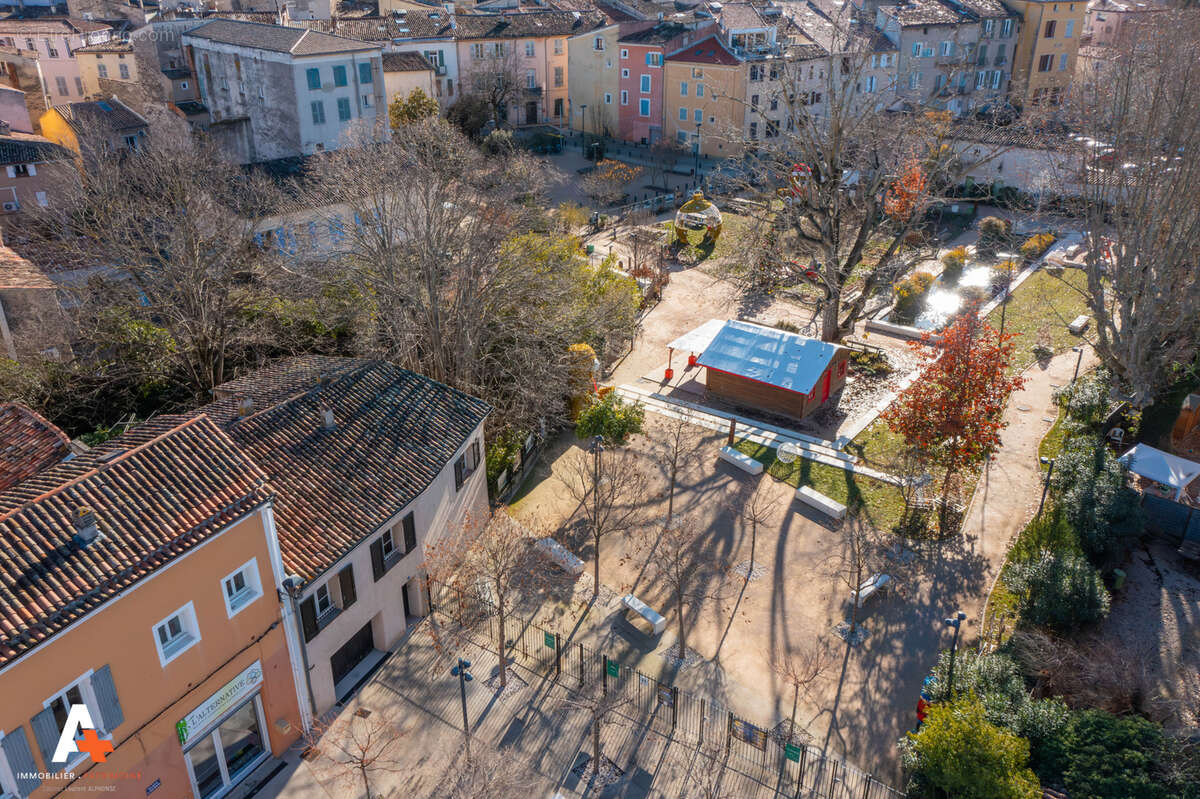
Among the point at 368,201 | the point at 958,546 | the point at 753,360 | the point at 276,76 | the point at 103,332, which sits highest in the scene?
the point at 276,76

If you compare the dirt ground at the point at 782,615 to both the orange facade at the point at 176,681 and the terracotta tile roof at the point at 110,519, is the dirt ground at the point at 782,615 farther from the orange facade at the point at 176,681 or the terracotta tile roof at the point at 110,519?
the terracotta tile roof at the point at 110,519

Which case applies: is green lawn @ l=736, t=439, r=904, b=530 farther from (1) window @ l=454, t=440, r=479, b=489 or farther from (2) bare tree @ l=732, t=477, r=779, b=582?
(1) window @ l=454, t=440, r=479, b=489

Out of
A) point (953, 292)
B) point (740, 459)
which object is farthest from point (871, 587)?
point (953, 292)

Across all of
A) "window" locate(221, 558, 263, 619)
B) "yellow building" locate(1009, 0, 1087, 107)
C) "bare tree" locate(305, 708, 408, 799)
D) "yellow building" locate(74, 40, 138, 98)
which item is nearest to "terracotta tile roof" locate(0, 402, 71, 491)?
"window" locate(221, 558, 263, 619)

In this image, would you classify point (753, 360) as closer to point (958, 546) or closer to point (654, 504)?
point (654, 504)

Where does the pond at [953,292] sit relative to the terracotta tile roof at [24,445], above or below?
below

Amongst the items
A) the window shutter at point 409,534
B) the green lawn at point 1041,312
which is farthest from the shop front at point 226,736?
the green lawn at point 1041,312

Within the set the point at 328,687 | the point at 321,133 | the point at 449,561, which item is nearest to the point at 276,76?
the point at 321,133

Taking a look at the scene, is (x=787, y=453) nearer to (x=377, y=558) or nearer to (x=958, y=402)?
(x=958, y=402)
